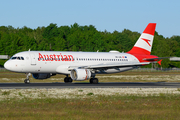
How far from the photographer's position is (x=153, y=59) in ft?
156

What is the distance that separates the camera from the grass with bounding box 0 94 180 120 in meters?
15.3

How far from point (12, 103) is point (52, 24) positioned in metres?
148

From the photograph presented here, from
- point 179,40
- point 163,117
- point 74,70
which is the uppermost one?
point 179,40

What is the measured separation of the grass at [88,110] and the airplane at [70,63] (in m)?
17.9

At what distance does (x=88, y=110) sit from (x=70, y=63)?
24.8 m

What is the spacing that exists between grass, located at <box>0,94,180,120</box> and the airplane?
17.9 metres

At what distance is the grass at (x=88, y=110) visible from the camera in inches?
601

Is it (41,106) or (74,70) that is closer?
(41,106)

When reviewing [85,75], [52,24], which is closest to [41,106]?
[85,75]

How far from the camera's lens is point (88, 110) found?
17.4 metres

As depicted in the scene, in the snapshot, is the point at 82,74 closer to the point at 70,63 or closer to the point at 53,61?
the point at 70,63

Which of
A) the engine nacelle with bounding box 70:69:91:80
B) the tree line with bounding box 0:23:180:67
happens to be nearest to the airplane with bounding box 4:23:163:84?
the engine nacelle with bounding box 70:69:91:80

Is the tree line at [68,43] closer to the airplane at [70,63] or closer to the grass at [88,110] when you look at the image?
the airplane at [70,63]

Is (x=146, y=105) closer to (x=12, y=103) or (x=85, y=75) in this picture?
(x=12, y=103)
